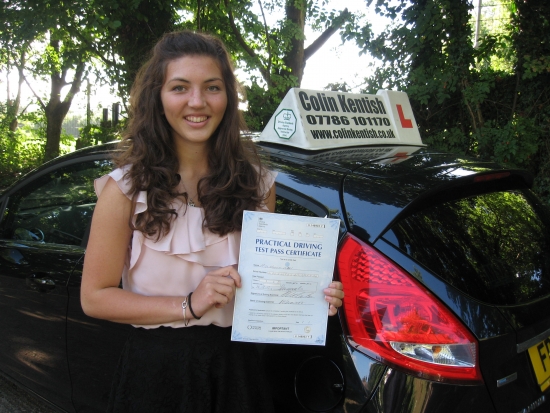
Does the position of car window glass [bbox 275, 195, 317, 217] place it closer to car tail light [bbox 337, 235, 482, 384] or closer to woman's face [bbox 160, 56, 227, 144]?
car tail light [bbox 337, 235, 482, 384]

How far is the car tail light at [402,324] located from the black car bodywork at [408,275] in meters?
0.01

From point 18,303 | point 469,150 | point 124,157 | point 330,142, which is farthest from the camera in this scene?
point 469,150

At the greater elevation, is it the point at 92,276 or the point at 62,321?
the point at 92,276

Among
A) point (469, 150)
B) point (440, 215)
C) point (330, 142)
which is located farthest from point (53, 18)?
point (440, 215)

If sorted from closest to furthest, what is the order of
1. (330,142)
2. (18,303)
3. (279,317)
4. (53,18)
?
(279,317), (330,142), (18,303), (53,18)

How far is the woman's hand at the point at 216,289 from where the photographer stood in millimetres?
1443

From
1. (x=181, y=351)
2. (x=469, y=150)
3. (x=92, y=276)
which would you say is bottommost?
(x=181, y=351)

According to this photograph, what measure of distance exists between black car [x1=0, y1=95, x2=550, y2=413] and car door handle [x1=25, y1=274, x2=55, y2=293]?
9.6 inches

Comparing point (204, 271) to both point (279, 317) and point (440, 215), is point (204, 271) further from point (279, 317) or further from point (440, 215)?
point (440, 215)

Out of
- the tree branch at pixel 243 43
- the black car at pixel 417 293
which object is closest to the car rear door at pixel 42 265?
the black car at pixel 417 293

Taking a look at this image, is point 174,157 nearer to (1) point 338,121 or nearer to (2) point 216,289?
(2) point 216,289

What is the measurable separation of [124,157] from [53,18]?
4.63 m

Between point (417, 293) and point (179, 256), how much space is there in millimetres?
706

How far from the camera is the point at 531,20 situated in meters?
5.60
